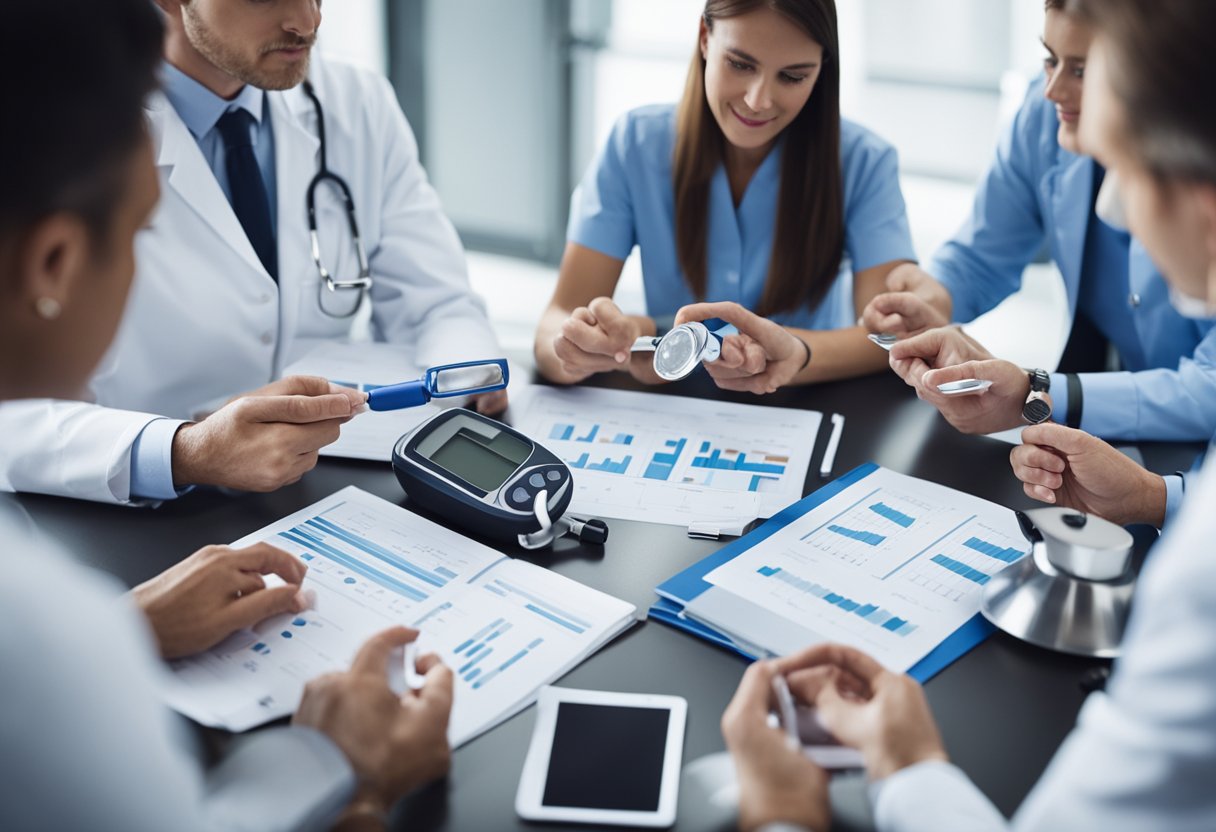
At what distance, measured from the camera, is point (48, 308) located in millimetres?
811

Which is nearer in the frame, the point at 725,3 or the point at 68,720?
the point at 68,720

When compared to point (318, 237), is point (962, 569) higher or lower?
lower

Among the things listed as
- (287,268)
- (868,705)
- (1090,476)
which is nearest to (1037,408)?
(1090,476)

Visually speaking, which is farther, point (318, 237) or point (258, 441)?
point (318, 237)

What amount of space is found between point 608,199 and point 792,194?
344 millimetres

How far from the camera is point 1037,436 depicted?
137 centimetres

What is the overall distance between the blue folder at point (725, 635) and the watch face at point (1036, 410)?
15.5 inches

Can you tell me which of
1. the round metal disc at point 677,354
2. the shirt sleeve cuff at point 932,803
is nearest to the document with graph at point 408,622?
the shirt sleeve cuff at point 932,803

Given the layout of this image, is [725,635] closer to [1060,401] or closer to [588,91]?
[1060,401]

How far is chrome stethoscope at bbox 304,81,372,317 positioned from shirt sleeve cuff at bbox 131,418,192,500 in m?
0.59

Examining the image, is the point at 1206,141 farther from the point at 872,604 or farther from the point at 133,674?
the point at 133,674

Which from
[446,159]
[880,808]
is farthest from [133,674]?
[446,159]

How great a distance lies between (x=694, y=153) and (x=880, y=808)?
1.41 metres

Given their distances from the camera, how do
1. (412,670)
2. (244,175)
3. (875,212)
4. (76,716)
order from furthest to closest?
1. (875,212)
2. (244,175)
3. (412,670)
4. (76,716)
